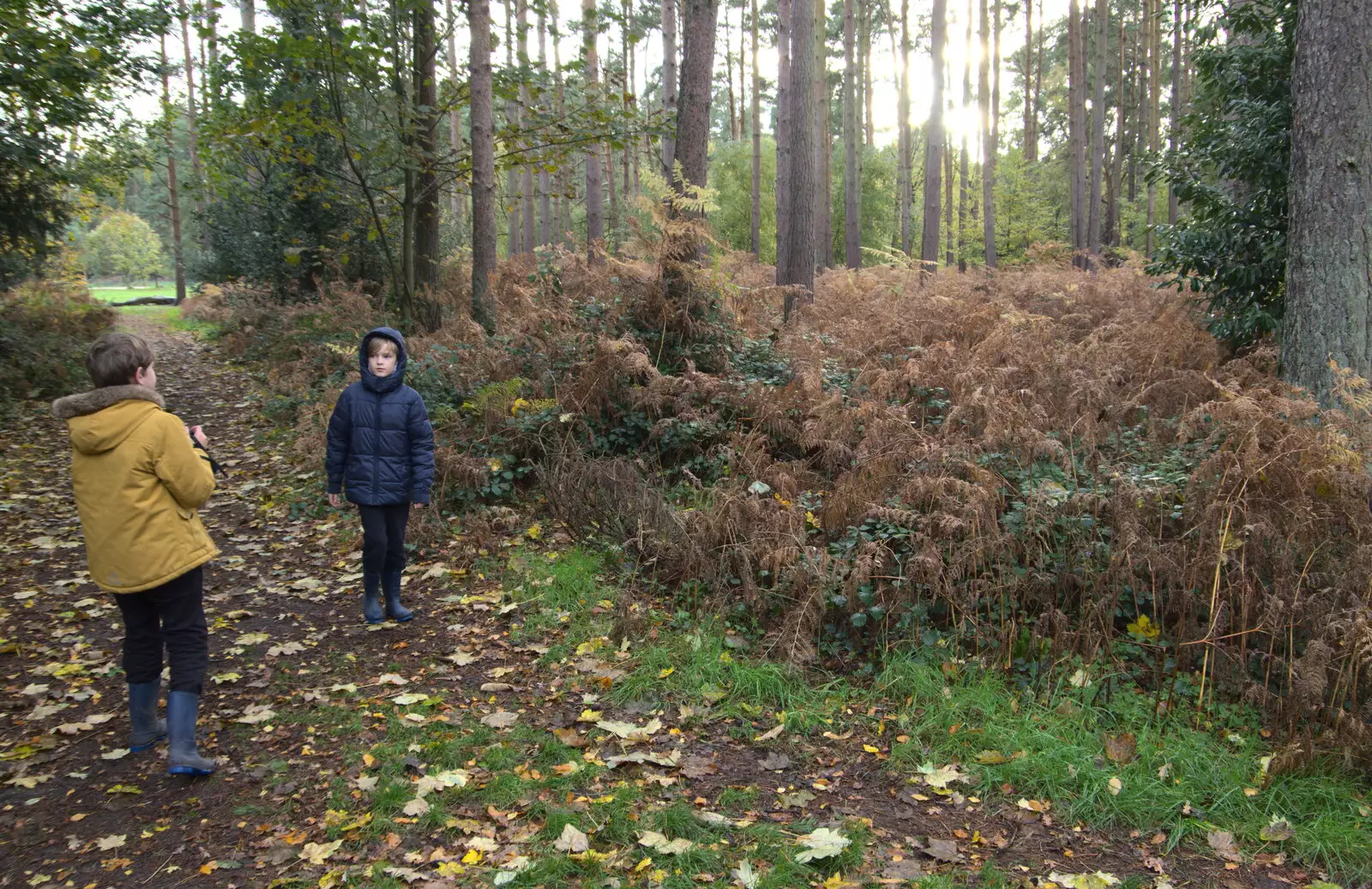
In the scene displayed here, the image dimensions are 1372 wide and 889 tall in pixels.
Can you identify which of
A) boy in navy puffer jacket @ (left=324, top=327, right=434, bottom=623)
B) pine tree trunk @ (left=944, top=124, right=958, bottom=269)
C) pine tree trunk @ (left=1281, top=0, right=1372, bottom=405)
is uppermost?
pine tree trunk @ (left=944, top=124, right=958, bottom=269)

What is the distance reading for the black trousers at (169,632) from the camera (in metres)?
4.10

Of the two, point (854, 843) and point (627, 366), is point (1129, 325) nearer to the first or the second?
point (627, 366)

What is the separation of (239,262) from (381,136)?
728cm

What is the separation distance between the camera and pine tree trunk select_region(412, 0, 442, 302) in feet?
39.1

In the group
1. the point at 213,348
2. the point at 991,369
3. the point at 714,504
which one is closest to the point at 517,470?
the point at 714,504

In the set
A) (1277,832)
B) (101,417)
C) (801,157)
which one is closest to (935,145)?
(801,157)

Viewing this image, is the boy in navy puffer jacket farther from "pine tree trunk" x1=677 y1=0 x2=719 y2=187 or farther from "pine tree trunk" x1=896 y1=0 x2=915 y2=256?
"pine tree trunk" x1=896 y1=0 x2=915 y2=256

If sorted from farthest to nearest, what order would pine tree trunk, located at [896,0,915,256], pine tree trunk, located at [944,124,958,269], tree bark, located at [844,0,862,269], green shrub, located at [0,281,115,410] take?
pine tree trunk, located at [944,124,958,269] < pine tree trunk, located at [896,0,915,256] < tree bark, located at [844,0,862,269] < green shrub, located at [0,281,115,410]

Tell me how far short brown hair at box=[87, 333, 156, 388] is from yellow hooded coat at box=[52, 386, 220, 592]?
0.07 meters

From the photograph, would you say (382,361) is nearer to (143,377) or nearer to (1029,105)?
(143,377)

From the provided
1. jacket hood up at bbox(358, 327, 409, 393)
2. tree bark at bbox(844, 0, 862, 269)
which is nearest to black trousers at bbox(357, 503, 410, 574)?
jacket hood up at bbox(358, 327, 409, 393)

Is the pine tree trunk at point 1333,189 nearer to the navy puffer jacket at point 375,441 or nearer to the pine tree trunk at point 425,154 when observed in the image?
the navy puffer jacket at point 375,441

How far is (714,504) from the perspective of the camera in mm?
6254

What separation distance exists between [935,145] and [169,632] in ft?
65.2
